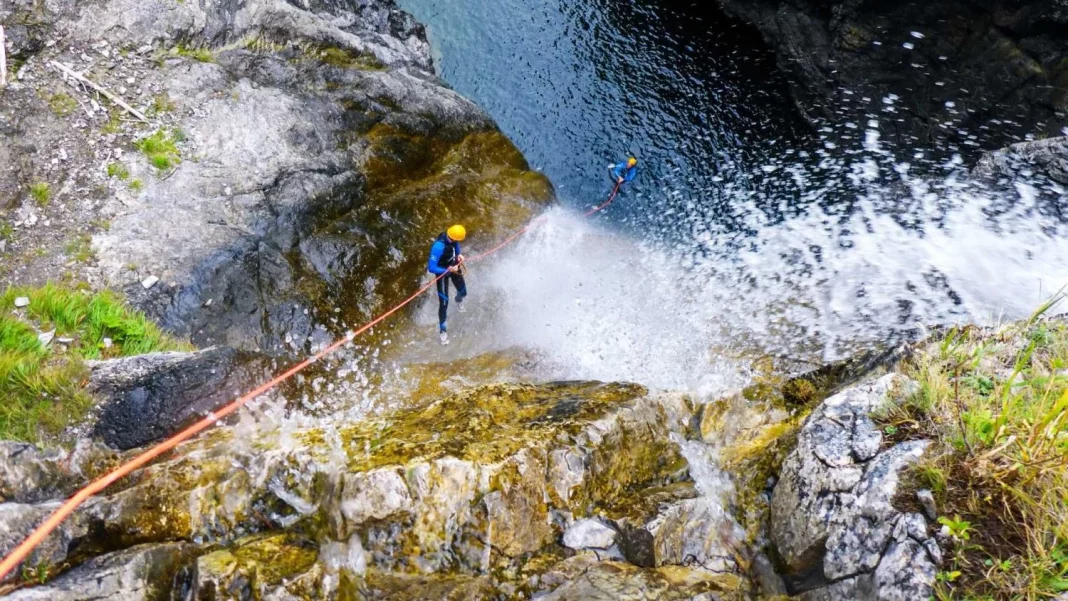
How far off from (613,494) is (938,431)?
101 inches

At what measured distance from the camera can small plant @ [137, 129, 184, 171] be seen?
9.09 metres

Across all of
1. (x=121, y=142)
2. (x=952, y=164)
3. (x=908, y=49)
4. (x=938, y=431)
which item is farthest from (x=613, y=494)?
(x=908, y=49)

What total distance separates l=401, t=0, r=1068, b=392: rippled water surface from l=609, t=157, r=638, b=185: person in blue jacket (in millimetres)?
490

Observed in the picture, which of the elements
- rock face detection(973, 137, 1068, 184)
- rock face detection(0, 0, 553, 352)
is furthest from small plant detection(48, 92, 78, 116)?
rock face detection(973, 137, 1068, 184)

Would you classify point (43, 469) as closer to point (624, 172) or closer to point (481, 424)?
point (481, 424)

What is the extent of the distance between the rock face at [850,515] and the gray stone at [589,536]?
1.38 m

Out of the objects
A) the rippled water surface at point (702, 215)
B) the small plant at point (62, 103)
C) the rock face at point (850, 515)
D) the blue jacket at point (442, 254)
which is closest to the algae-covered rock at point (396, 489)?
the rock face at point (850, 515)

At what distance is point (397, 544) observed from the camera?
5008 mm

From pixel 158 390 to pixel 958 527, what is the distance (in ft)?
24.6

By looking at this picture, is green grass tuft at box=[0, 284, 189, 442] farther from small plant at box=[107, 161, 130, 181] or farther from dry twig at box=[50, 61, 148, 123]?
dry twig at box=[50, 61, 148, 123]

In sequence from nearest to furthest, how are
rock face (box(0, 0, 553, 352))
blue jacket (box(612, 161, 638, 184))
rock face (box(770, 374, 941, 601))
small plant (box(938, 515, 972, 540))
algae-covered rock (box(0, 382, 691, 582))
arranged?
small plant (box(938, 515, 972, 540)) < rock face (box(770, 374, 941, 601)) < algae-covered rock (box(0, 382, 691, 582)) < rock face (box(0, 0, 553, 352)) < blue jacket (box(612, 161, 638, 184))

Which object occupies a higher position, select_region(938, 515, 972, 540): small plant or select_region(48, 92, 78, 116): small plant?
select_region(938, 515, 972, 540): small plant

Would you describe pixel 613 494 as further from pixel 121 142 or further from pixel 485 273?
pixel 121 142

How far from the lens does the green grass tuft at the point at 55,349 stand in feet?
20.9
